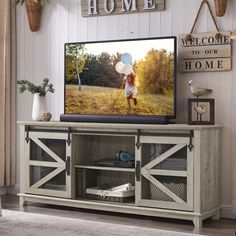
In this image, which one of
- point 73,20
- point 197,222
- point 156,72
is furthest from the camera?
→ point 73,20

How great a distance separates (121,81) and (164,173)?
0.92 metres

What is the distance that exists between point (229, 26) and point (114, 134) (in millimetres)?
1240

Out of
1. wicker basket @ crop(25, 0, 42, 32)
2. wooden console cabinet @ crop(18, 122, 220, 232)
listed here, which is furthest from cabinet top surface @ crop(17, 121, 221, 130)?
wicker basket @ crop(25, 0, 42, 32)

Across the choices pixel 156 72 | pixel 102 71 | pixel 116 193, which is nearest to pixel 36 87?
pixel 102 71

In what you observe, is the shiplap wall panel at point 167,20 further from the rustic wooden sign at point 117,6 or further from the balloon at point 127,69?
the balloon at point 127,69

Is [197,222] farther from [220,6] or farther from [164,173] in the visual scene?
[220,6]

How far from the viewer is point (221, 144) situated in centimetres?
439

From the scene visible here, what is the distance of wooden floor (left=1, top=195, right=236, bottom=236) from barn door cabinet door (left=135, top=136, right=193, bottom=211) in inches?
5.4

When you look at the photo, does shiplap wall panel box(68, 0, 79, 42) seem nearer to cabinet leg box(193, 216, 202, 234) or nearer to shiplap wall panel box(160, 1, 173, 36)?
shiplap wall panel box(160, 1, 173, 36)

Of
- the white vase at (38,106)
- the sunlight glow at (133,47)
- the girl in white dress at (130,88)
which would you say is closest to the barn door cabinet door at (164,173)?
the girl in white dress at (130,88)

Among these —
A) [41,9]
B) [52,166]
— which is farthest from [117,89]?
[41,9]

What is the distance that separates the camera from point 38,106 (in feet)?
16.1

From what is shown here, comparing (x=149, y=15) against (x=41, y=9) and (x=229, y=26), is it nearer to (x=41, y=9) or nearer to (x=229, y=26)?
(x=229, y=26)

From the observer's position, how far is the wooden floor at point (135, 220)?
3.97 m
